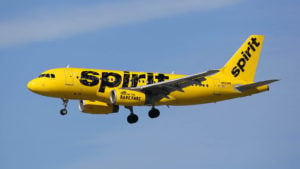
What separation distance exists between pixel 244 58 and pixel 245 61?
15.0 inches

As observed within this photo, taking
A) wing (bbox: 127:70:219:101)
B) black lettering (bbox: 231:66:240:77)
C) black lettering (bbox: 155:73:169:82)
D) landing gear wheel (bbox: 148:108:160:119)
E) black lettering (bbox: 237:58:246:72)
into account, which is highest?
black lettering (bbox: 237:58:246:72)

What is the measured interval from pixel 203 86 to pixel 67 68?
535 inches

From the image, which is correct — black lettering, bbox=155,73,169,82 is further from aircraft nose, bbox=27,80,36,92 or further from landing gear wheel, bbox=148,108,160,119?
aircraft nose, bbox=27,80,36,92

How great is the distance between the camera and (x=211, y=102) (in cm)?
7312

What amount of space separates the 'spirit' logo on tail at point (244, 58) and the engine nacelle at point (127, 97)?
12.4 meters

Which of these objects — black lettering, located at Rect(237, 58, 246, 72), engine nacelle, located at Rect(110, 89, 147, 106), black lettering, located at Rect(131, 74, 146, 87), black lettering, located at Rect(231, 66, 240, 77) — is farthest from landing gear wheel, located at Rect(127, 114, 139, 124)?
black lettering, located at Rect(237, 58, 246, 72)

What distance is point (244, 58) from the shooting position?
76750mm

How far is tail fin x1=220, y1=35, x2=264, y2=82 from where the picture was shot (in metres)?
75.4

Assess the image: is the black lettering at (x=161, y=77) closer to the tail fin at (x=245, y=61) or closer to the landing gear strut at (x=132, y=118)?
the landing gear strut at (x=132, y=118)

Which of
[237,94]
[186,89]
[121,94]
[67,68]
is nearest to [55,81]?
[67,68]

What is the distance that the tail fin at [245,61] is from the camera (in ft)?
247

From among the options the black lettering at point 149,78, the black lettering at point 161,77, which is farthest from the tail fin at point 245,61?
the black lettering at point 149,78

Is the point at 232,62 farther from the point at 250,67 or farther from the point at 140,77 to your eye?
Result: the point at 140,77

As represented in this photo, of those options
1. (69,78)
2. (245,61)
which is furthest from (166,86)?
(245,61)
